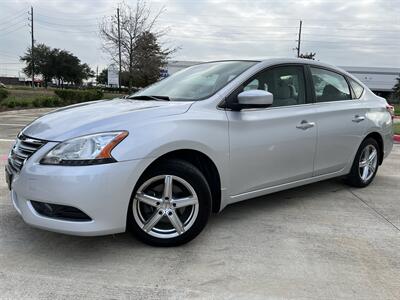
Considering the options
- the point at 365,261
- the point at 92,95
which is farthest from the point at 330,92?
the point at 92,95

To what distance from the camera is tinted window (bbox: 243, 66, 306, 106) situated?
4250 mm

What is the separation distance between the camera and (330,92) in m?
4.98

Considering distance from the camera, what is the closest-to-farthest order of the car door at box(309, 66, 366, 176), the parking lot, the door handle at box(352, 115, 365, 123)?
the parking lot → the car door at box(309, 66, 366, 176) → the door handle at box(352, 115, 365, 123)

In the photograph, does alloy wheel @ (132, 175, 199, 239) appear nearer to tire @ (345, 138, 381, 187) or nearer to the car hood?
the car hood

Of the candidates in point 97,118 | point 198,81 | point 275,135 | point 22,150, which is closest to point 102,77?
point 198,81

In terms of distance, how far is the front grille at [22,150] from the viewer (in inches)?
129

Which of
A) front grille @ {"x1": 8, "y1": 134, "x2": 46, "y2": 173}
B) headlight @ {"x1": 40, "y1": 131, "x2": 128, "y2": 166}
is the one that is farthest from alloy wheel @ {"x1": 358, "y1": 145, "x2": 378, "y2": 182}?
front grille @ {"x1": 8, "y1": 134, "x2": 46, "y2": 173}

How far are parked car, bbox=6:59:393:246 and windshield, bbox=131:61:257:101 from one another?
0.05 feet

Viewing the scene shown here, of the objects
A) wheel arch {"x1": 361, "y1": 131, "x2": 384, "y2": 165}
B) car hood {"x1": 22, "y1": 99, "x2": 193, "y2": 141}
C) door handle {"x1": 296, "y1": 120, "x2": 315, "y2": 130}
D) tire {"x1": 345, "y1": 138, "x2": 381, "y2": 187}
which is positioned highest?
car hood {"x1": 22, "y1": 99, "x2": 193, "y2": 141}

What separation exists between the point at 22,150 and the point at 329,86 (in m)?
3.35

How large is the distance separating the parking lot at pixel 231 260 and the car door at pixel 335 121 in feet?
2.06

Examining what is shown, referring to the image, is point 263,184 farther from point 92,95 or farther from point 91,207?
point 92,95

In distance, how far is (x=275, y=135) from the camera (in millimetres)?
4137

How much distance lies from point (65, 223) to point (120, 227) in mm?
393
